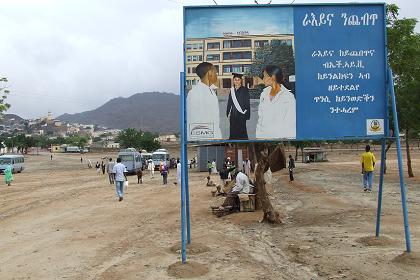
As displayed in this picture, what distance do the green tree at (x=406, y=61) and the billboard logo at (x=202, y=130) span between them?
18229 mm

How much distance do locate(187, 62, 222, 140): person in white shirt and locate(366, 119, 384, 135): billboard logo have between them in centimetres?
283

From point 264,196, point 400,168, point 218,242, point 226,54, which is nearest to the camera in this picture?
point 400,168

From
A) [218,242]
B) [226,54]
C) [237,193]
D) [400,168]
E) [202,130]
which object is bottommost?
[218,242]

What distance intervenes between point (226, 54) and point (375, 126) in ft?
10.3

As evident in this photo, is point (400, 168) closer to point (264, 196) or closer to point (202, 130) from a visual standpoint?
point (202, 130)

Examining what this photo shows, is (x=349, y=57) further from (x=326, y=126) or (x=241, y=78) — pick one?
(x=241, y=78)

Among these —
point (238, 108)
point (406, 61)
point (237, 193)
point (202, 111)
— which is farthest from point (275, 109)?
point (406, 61)

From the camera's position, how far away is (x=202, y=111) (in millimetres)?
8445

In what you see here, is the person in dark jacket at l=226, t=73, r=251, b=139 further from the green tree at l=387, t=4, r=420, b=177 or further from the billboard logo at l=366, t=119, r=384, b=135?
the green tree at l=387, t=4, r=420, b=177

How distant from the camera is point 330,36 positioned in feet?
28.0

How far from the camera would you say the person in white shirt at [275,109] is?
8477mm

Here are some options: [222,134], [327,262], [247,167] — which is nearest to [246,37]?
[222,134]

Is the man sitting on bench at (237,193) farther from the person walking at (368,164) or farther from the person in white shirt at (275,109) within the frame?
the person in white shirt at (275,109)

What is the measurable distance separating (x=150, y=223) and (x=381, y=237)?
611 centimetres
